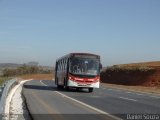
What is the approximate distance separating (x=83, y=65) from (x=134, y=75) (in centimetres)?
4193

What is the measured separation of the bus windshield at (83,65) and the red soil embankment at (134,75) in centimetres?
3047

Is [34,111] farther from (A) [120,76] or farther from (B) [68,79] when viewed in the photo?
(A) [120,76]

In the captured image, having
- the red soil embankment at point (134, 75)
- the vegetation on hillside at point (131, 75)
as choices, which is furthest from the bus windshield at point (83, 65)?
the vegetation on hillside at point (131, 75)

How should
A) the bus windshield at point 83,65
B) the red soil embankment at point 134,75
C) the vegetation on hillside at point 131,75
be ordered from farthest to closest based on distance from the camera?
1. the vegetation on hillside at point 131,75
2. the red soil embankment at point 134,75
3. the bus windshield at point 83,65

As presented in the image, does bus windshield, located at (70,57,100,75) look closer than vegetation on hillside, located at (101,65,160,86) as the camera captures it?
Yes

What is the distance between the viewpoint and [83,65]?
34625 millimetres

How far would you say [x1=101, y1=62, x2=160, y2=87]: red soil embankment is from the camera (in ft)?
227

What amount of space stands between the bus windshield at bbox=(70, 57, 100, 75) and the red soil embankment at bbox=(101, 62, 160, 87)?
3047 centimetres

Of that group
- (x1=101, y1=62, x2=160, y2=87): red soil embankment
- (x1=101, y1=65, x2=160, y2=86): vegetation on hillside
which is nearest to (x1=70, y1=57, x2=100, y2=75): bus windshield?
(x1=101, y1=62, x2=160, y2=87): red soil embankment

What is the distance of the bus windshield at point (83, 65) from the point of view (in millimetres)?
34594

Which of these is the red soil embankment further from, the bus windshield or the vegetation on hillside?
the bus windshield

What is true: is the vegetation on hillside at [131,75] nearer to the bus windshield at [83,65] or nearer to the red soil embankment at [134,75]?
the red soil embankment at [134,75]

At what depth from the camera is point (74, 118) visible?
15.2m

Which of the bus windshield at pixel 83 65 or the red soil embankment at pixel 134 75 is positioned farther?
the red soil embankment at pixel 134 75
